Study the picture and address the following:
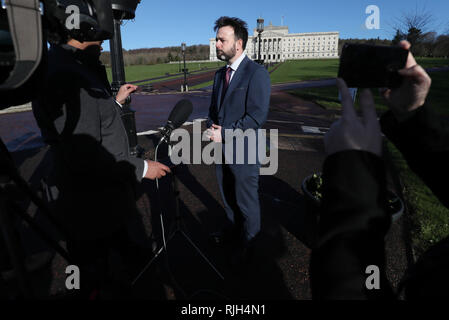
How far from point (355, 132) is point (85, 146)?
5.53 ft

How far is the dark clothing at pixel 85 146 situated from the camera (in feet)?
5.36

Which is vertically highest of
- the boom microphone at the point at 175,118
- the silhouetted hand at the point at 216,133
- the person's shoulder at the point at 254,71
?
the person's shoulder at the point at 254,71

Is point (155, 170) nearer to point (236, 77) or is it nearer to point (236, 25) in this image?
point (236, 77)

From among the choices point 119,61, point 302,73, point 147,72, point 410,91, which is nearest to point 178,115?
point 410,91

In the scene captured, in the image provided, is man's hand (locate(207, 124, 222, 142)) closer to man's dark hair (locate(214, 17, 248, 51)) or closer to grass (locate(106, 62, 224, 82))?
man's dark hair (locate(214, 17, 248, 51))

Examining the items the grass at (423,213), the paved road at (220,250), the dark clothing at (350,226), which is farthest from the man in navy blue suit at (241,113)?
the dark clothing at (350,226)

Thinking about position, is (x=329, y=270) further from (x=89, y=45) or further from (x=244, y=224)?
(x=244, y=224)

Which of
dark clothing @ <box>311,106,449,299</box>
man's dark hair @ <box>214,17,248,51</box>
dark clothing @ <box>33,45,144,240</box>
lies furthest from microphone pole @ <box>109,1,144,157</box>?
dark clothing @ <box>311,106,449,299</box>

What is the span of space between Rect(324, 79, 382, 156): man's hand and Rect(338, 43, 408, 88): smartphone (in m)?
0.34

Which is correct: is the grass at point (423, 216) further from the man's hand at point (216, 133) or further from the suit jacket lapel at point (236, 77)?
the suit jacket lapel at point (236, 77)

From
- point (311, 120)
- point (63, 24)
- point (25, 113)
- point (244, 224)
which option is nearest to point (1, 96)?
point (63, 24)

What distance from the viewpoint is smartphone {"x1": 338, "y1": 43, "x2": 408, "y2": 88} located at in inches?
38.2

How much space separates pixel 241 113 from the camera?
272 centimetres

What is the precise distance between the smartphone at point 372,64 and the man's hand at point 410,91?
2cm
